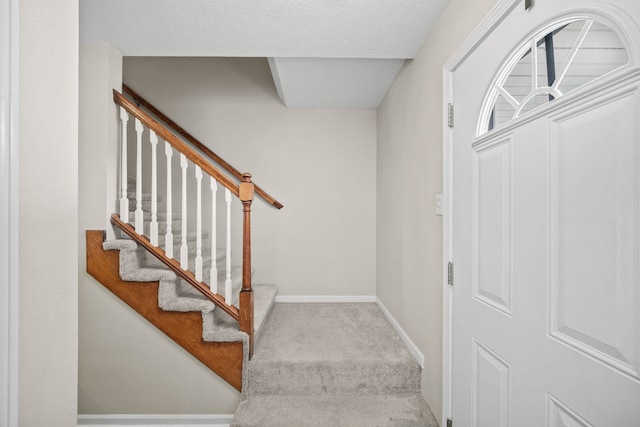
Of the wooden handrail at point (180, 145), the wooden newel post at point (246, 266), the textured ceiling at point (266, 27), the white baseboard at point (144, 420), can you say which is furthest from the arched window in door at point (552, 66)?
the white baseboard at point (144, 420)

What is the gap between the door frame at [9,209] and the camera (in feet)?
1.59

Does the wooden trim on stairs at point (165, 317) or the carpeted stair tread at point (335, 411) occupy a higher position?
the wooden trim on stairs at point (165, 317)

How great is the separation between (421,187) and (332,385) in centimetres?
133

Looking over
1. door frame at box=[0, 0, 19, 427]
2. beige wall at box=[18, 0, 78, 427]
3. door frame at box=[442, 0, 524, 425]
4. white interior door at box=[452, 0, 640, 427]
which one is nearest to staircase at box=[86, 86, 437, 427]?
door frame at box=[442, 0, 524, 425]

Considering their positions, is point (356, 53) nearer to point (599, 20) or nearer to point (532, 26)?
point (532, 26)

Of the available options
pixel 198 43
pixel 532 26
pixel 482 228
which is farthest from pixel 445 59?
pixel 198 43

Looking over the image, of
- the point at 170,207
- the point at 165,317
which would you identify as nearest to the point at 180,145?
the point at 170,207

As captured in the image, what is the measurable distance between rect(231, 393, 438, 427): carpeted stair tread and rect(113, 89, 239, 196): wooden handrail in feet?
4.11

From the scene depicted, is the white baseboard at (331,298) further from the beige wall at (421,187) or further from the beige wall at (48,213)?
the beige wall at (48,213)

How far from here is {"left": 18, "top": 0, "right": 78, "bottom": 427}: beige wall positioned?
53 centimetres

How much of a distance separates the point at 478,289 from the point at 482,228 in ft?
0.81

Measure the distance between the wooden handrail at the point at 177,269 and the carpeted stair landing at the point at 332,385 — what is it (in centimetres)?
36

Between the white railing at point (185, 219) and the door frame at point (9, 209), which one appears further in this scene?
the white railing at point (185, 219)

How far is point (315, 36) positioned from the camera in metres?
1.82
